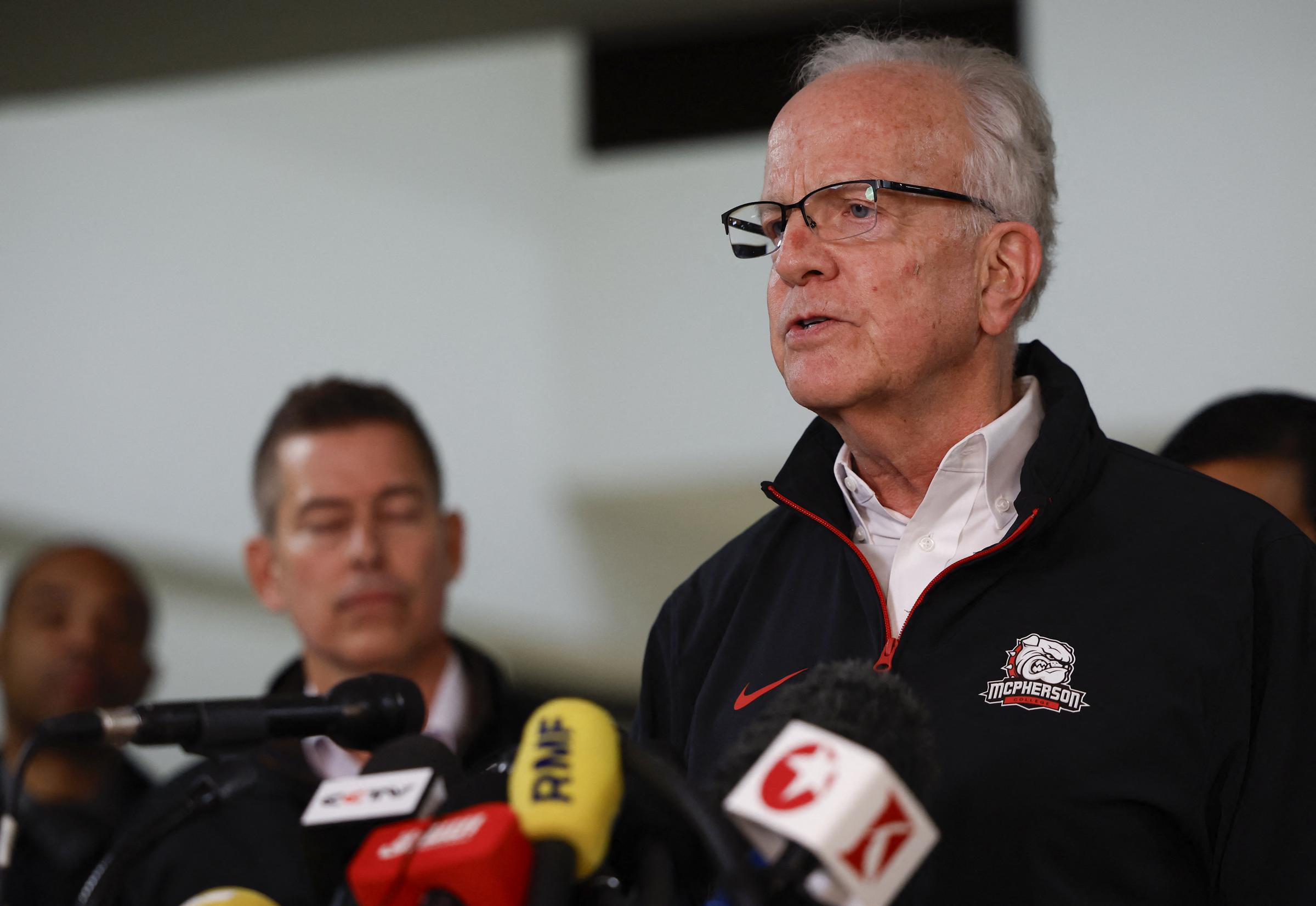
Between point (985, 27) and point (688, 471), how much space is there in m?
1.60

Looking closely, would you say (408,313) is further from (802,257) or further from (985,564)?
(985,564)

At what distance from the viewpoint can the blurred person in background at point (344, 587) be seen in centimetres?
237

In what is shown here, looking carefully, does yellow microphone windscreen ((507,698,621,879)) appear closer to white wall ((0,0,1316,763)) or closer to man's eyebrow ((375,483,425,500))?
man's eyebrow ((375,483,425,500))

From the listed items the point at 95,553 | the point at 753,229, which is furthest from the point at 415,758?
the point at 95,553

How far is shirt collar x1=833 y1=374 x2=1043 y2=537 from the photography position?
5.56 feet

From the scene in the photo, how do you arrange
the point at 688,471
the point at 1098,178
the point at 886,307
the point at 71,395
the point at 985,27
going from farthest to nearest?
the point at 71,395, the point at 688,471, the point at 985,27, the point at 1098,178, the point at 886,307

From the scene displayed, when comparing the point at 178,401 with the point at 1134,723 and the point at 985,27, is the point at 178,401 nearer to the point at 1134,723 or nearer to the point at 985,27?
the point at 985,27

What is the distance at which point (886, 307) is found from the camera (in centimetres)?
170

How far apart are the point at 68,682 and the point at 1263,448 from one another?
8.19 ft

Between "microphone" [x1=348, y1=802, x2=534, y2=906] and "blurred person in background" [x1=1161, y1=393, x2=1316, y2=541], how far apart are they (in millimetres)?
1555

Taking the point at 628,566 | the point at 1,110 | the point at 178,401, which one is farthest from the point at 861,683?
the point at 1,110

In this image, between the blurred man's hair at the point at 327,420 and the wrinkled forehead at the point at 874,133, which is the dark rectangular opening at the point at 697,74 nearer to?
the blurred man's hair at the point at 327,420

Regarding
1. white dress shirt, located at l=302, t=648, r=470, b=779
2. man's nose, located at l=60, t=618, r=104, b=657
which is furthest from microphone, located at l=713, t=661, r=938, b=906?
man's nose, located at l=60, t=618, r=104, b=657

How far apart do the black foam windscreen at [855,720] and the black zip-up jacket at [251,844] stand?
3.91 feet
